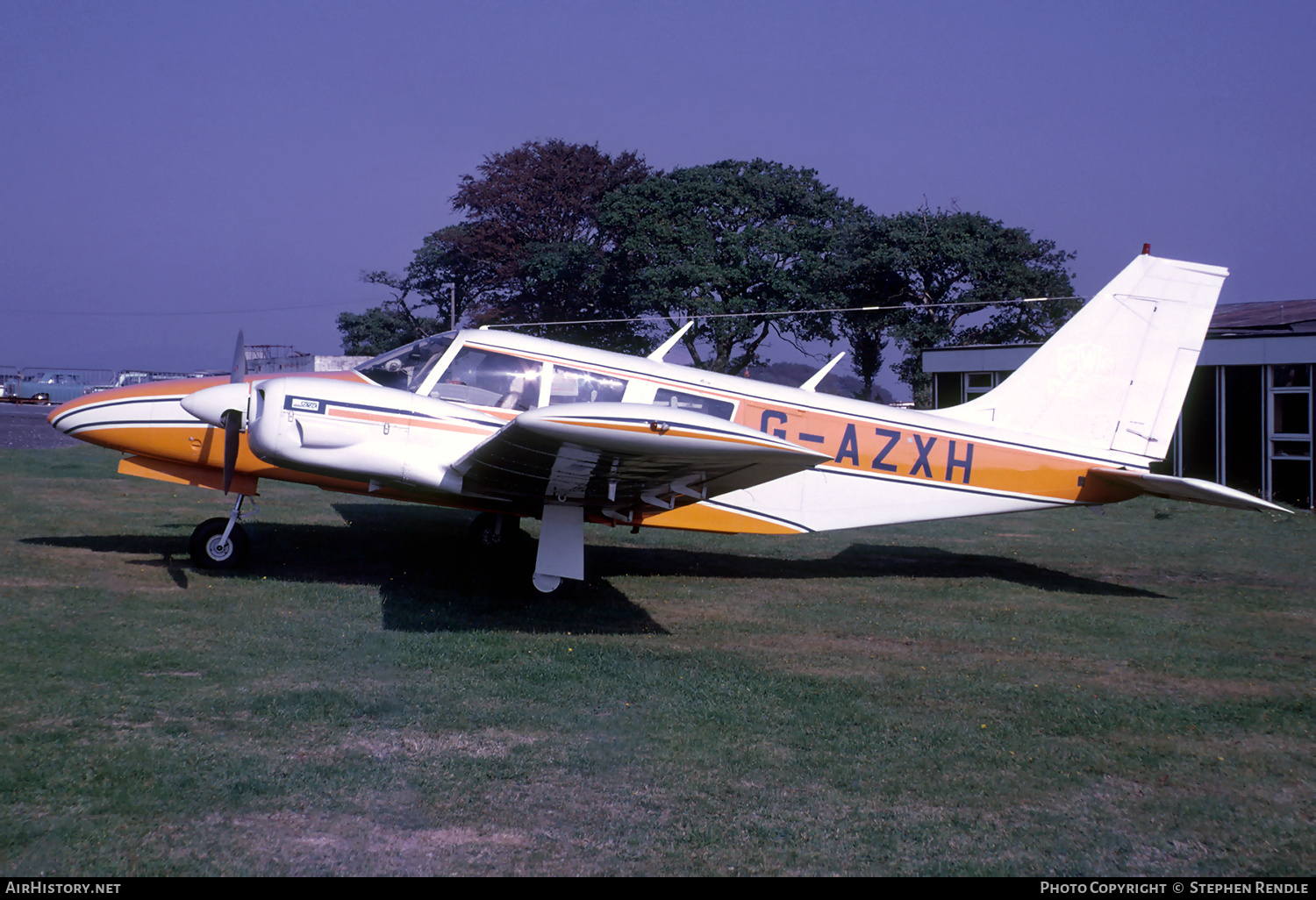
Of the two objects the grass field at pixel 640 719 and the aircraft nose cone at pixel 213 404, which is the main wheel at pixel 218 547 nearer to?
the grass field at pixel 640 719

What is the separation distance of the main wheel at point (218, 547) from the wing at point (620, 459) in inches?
93.9

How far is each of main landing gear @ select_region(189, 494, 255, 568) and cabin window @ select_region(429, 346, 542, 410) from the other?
7.79ft

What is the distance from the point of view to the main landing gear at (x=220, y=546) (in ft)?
26.8

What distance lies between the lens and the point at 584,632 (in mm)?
6762

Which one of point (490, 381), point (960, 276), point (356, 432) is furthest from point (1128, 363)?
point (960, 276)

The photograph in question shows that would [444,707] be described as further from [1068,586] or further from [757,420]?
[1068,586]

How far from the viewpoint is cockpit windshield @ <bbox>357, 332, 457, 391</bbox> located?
8031 millimetres

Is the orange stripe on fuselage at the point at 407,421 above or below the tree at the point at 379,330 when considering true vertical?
below

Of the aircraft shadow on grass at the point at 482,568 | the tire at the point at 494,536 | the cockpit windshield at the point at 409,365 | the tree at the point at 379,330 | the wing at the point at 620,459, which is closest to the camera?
the wing at the point at 620,459

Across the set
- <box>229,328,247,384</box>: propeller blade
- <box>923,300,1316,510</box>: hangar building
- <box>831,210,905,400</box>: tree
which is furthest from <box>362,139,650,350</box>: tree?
<box>229,328,247,384</box>: propeller blade

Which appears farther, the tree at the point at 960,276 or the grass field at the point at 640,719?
the tree at the point at 960,276

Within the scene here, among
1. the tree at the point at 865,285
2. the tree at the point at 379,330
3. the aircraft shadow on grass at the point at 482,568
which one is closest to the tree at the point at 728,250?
the tree at the point at 865,285

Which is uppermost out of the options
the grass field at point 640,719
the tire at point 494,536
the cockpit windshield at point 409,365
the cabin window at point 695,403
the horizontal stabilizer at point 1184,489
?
the cockpit windshield at point 409,365
